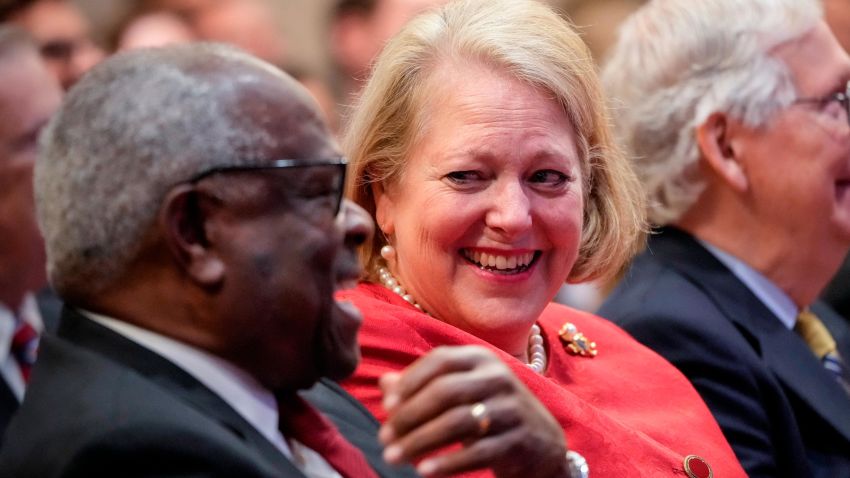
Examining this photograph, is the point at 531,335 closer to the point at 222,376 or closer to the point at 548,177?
the point at 548,177

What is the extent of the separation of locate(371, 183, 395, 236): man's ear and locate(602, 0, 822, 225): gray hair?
0.95 m

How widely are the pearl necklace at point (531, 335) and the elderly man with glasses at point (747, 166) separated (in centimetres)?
43

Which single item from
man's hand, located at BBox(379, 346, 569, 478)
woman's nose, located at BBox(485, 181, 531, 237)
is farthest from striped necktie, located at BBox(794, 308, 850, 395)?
man's hand, located at BBox(379, 346, 569, 478)

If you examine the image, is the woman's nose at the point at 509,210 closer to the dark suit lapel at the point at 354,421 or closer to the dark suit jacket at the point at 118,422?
the dark suit lapel at the point at 354,421

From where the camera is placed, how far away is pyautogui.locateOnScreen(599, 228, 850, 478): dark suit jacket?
2850 mm

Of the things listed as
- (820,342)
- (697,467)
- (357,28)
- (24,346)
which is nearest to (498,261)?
(697,467)

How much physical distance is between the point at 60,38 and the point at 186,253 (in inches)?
104

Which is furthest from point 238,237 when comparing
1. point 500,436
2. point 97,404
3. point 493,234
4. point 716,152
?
point 716,152

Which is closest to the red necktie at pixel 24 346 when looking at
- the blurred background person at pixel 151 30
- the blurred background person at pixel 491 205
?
the blurred background person at pixel 491 205

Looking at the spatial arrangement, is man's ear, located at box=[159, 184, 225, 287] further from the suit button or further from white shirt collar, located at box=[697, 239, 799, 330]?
white shirt collar, located at box=[697, 239, 799, 330]

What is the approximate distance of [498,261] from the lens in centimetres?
244

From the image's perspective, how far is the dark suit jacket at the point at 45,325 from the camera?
2678 millimetres

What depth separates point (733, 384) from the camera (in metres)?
2.89

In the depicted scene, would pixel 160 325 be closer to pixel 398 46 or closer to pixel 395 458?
pixel 395 458
